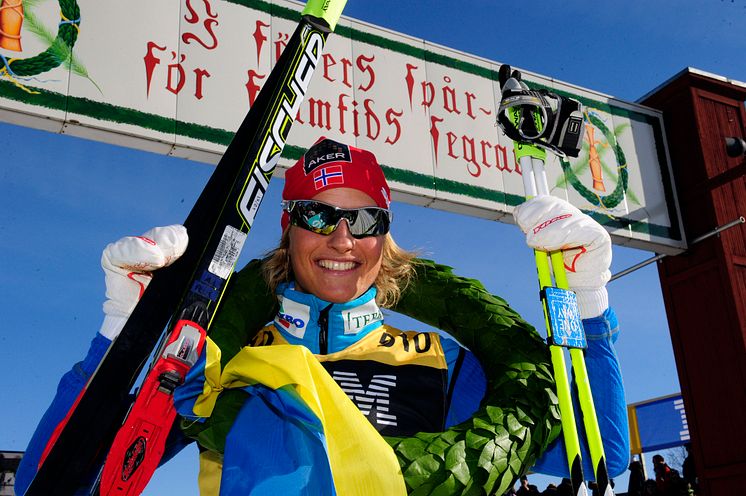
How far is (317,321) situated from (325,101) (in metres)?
3.95

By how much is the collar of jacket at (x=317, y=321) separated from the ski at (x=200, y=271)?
0.78ft

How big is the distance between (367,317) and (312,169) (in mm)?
541

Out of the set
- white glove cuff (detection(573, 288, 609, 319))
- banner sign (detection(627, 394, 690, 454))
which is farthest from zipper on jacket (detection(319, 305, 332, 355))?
banner sign (detection(627, 394, 690, 454))

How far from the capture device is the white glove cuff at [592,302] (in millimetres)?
2275

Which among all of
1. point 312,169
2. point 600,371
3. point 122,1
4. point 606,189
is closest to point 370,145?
point 122,1

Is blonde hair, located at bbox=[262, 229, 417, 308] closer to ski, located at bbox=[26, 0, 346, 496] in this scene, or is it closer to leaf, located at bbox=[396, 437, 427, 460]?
ski, located at bbox=[26, 0, 346, 496]

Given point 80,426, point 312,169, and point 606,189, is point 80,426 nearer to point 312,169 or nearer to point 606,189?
point 312,169

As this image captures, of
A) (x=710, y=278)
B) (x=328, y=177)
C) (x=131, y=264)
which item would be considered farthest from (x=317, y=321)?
(x=710, y=278)

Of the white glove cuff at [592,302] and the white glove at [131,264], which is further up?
the white glove at [131,264]

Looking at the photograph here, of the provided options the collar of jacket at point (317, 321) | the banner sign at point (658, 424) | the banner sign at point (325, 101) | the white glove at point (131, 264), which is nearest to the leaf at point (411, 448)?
the collar of jacket at point (317, 321)

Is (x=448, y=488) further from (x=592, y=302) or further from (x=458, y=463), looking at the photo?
(x=592, y=302)

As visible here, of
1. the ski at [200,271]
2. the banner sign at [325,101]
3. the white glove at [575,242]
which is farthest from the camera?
the banner sign at [325,101]

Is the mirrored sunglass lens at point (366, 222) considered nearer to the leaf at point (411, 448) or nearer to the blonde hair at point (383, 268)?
the blonde hair at point (383, 268)

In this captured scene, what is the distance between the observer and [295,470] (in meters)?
1.56
